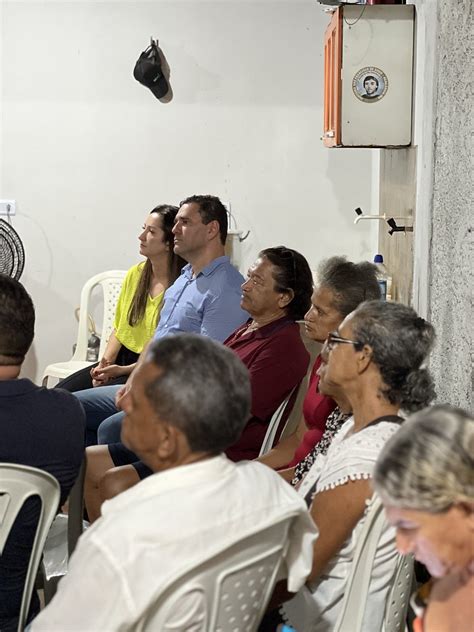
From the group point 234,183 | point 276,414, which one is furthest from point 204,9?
point 276,414

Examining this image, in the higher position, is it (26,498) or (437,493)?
(437,493)

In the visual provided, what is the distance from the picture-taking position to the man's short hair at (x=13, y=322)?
6.63 ft

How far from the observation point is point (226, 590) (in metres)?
1.51

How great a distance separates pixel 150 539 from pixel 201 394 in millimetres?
236

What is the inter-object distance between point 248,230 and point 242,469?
3.93 metres

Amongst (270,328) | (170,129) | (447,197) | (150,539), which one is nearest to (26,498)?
(150,539)

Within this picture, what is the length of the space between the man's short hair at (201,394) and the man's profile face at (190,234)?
233 centimetres

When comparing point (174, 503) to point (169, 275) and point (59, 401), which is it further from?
point (169, 275)

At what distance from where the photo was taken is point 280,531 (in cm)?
155

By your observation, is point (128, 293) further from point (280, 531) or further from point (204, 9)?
point (280, 531)

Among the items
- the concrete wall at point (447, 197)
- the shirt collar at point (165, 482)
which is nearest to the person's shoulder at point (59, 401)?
the shirt collar at point (165, 482)

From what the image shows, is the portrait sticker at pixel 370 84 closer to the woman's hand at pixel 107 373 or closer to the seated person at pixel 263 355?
the seated person at pixel 263 355

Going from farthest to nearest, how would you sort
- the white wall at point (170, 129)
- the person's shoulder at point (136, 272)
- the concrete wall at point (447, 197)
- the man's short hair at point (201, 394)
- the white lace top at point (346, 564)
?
the white wall at point (170, 129)
the person's shoulder at point (136, 272)
the concrete wall at point (447, 197)
the white lace top at point (346, 564)
the man's short hair at point (201, 394)

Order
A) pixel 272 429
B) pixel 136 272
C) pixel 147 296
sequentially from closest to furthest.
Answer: pixel 272 429, pixel 147 296, pixel 136 272
